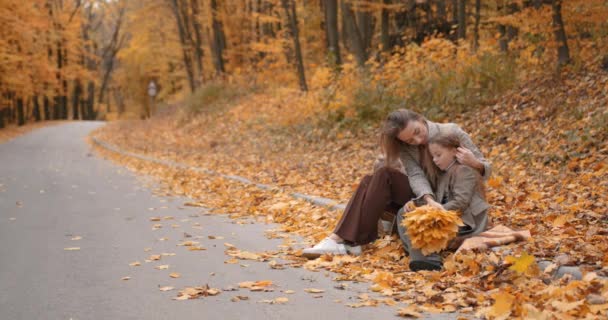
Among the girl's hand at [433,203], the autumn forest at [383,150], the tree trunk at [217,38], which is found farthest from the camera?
the tree trunk at [217,38]

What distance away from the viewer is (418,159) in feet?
19.5

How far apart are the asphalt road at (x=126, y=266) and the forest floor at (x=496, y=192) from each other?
0.43 metres

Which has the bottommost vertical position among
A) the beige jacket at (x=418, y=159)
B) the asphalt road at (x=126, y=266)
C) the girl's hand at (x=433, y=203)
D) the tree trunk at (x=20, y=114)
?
the asphalt road at (x=126, y=266)

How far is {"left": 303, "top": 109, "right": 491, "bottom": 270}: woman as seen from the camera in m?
5.75

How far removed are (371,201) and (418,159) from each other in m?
0.60

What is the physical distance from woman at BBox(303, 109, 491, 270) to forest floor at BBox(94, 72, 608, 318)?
198 mm

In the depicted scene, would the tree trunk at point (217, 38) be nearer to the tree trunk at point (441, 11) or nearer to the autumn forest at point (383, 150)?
the autumn forest at point (383, 150)

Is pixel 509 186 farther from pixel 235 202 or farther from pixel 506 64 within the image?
pixel 506 64

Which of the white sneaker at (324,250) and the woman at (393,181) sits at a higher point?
the woman at (393,181)

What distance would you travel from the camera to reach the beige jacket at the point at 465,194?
5.50 m

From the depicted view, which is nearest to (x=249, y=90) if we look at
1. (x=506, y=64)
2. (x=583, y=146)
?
(x=506, y=64)

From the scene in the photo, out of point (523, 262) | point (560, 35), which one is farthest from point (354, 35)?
point (523, 262)

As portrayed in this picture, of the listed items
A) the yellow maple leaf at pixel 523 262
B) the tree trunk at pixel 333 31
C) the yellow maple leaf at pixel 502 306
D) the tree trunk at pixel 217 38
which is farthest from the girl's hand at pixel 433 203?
the tree trunk at pixel 217 38

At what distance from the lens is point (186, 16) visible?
117 ft
